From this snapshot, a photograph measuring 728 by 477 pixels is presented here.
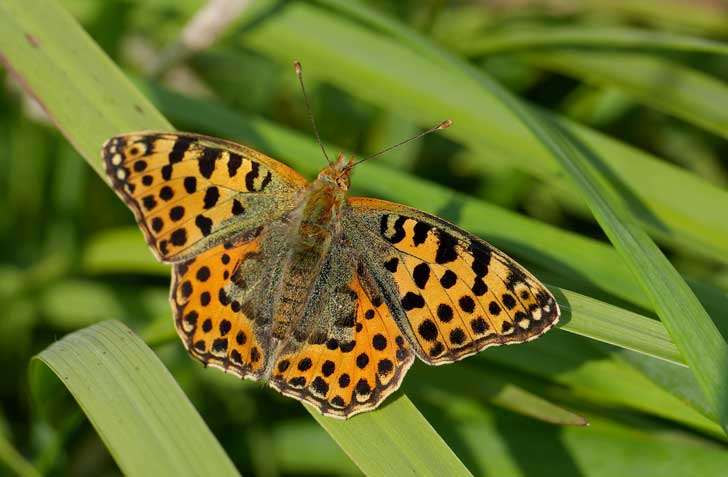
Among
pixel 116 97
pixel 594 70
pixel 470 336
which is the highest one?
pixel 594 70

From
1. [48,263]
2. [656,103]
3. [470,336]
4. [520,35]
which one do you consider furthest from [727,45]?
[48,263]

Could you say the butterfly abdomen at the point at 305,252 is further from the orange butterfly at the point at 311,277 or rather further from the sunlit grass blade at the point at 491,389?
the sunlit grass blade at the point at 491,389

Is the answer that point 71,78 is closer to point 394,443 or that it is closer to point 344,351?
point 344,351

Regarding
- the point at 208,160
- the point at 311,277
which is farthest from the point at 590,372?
the point at 208,160

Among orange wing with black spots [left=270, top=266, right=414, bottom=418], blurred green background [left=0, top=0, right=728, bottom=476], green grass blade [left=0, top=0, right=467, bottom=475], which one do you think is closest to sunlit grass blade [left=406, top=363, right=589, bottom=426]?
blurred green background [left=0, top=0, right=728, bottom=476]

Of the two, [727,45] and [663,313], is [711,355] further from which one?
[727,45]
